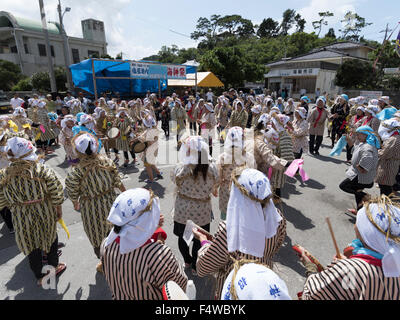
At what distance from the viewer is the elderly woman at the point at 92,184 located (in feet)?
9.14

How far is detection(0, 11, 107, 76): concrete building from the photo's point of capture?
3005cm

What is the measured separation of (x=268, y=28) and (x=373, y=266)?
78952 millimetres

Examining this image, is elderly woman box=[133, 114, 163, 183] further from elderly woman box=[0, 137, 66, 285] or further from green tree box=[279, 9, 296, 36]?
green tree box=[279, 9, 296, 36]

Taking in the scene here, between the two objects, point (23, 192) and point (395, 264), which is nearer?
point (395, 264)

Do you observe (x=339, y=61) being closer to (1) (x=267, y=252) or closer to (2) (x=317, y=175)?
(2) (x=317, y=175)

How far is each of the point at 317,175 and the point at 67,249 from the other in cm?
635

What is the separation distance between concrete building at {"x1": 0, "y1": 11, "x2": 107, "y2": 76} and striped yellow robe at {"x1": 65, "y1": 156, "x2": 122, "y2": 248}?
3751cm

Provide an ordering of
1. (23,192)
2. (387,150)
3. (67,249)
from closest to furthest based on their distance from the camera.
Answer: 1. (23,192)
2. (67,249)
3. (387,150)

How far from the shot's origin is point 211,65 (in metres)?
25.3

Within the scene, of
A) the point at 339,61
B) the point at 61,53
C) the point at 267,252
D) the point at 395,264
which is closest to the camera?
the point at 395,264

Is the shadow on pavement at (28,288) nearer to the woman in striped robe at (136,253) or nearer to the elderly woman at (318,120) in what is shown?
the woman in striped robe at (136,253)

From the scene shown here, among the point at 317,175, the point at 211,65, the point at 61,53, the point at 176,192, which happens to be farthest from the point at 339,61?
the point at 61,53
